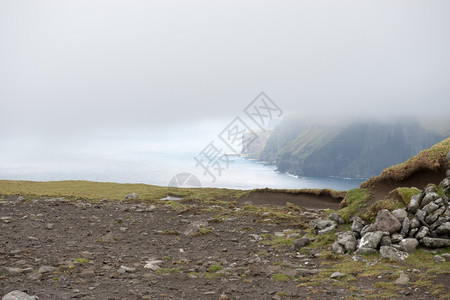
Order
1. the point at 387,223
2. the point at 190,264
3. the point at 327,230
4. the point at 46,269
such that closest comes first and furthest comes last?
the point at 46,269 → the point at 190,264 → the point at 387,223 → the point at 327,230

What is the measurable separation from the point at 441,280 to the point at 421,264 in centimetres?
230

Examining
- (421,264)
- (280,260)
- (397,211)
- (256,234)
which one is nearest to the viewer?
(421,264)

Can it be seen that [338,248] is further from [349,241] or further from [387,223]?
[387,223]

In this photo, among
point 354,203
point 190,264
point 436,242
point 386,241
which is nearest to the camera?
point 436,242

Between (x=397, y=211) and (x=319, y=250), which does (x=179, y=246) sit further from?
(x=397, y=211)

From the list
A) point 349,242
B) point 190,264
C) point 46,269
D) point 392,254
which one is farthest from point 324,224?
point 46,269

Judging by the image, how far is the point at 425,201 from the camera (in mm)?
17750

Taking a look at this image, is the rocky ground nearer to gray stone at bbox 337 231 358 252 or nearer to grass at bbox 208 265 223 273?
grass at bbox 208 265 223 273

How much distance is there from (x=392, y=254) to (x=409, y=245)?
3.57 ft

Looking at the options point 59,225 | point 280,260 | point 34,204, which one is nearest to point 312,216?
point 280,260

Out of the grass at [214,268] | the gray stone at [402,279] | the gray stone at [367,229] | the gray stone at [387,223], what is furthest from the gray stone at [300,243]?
the gray stone at [402,279]

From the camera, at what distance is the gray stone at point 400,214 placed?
1761cm

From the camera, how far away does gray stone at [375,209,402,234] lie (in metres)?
17.0

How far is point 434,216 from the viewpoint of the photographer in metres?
16.4
